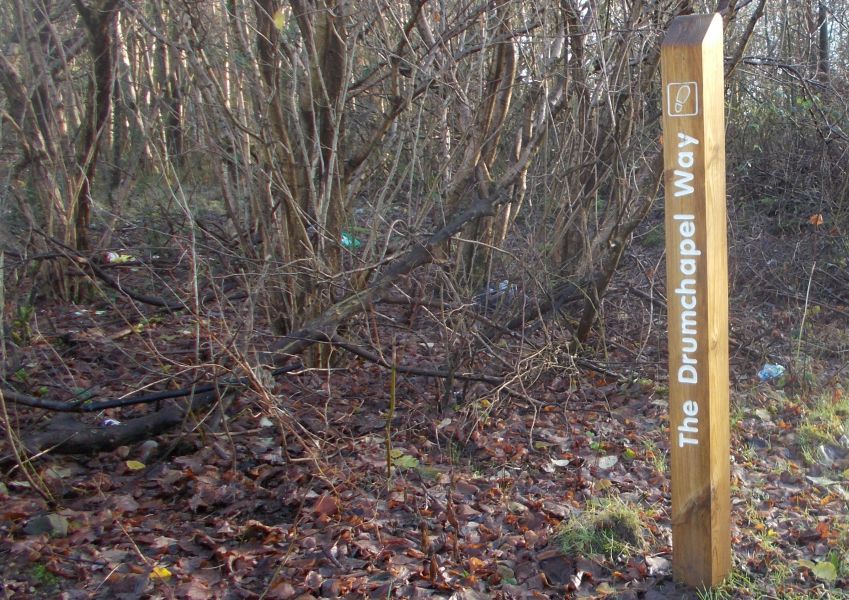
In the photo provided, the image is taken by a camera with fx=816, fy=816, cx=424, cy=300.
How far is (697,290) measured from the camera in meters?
3.12

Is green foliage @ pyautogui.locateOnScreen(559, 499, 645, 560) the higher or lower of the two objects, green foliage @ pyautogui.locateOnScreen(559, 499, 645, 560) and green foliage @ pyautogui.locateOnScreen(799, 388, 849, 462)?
the lower

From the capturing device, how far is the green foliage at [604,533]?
12.1ft

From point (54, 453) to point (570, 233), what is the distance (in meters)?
4.06

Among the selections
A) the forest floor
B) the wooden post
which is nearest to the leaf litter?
the forest floor

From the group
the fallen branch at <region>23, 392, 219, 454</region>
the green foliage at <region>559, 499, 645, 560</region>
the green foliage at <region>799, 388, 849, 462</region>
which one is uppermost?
the fallen branch at <region>23, 392, 219, 454</region>

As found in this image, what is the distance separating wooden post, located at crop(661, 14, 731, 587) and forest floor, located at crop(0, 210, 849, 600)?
0.33 meters

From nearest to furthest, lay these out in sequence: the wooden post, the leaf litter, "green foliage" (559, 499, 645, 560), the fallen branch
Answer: the wooden post < the leaf litter < "green foliage" (559, 499, 645, 560) < the fallen branch

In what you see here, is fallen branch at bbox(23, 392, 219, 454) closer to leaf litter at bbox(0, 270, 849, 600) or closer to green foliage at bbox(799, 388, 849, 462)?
leaf litter at bbox(0, 270, 849, 600)

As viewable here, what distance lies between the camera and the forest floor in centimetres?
349

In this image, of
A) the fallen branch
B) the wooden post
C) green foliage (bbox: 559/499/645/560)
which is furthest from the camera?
the fallen branch

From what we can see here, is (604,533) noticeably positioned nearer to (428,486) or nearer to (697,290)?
(428,486)

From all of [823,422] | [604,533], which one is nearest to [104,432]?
[604,533]

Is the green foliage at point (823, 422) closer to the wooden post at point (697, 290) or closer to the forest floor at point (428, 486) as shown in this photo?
the forest floor at point (428, 486)

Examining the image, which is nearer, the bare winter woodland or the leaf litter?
the leaf litter
